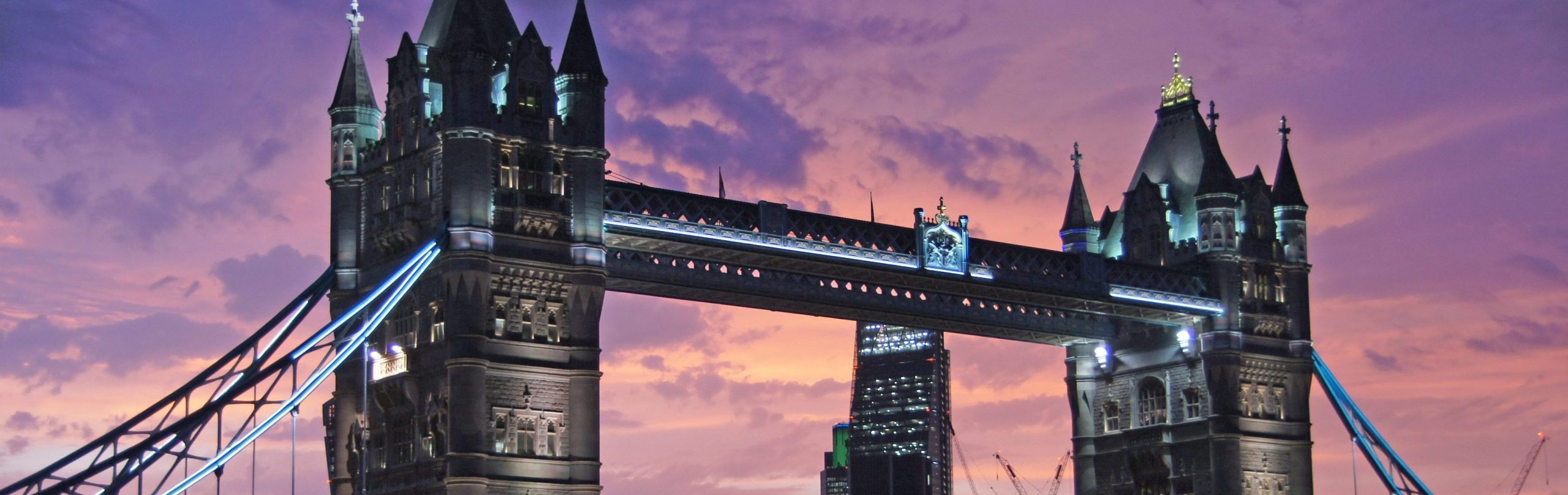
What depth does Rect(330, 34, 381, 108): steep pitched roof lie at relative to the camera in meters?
83.2

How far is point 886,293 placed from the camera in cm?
9275

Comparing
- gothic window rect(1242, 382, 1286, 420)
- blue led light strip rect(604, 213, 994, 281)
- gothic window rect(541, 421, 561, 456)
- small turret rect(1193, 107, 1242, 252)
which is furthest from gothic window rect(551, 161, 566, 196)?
gothic window rect(1242, 382, 1286, 420)

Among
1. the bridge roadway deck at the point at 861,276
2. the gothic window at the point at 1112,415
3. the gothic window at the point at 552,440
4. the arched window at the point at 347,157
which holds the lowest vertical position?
the gothic window at the point at 552,440

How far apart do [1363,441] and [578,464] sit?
41.7 m

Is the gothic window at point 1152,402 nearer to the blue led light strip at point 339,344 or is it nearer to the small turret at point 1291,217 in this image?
the small turret at point 1291,217

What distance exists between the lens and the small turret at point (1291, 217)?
104 metres

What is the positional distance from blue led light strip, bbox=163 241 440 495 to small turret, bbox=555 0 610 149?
22.1 ft

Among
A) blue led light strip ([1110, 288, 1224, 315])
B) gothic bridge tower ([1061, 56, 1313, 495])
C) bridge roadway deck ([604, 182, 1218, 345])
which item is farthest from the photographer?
gothic bridge tower ([1061, 56, 1313, 495])

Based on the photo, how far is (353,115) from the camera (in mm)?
83125

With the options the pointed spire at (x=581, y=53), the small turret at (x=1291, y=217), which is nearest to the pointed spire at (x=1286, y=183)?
the small turret at (x=1291, y=217)

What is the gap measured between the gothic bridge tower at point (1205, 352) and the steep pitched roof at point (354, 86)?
3374 centimetres

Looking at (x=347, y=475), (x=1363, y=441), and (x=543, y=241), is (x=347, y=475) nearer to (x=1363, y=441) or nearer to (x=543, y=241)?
(x=543, y=241)

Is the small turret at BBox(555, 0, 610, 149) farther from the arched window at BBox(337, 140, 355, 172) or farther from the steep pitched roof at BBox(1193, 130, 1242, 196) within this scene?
the steep pitched roof at BBox(1193, 130, 1242, 196)

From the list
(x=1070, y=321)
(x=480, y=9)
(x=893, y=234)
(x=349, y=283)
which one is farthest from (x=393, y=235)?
(x=1070, y=321)
